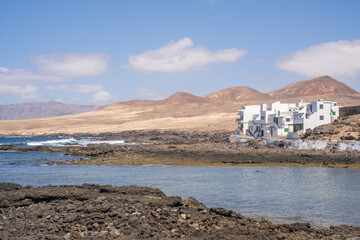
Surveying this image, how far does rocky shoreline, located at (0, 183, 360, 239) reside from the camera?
11.2 m

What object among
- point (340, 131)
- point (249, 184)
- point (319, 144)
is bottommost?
point (249, 184)

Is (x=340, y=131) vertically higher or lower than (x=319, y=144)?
higher

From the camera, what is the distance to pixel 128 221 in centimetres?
1196

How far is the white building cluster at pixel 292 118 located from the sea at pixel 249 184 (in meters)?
23.1

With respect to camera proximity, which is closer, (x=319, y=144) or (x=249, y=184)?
(x=249, y=184)

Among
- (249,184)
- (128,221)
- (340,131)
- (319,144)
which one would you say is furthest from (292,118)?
(128,221)

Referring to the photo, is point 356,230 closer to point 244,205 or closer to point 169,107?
point 244,205

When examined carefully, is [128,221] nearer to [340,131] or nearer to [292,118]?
[340,131]

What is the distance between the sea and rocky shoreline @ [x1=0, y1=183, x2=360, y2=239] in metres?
2.42

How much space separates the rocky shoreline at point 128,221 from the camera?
11.2m

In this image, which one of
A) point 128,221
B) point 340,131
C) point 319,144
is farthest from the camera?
point 340,131

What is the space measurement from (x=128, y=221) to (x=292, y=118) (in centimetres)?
4579

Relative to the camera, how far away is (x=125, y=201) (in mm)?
14125

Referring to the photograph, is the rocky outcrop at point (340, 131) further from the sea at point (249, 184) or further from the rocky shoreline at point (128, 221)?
the rocky shoreline at point (128, 221)
